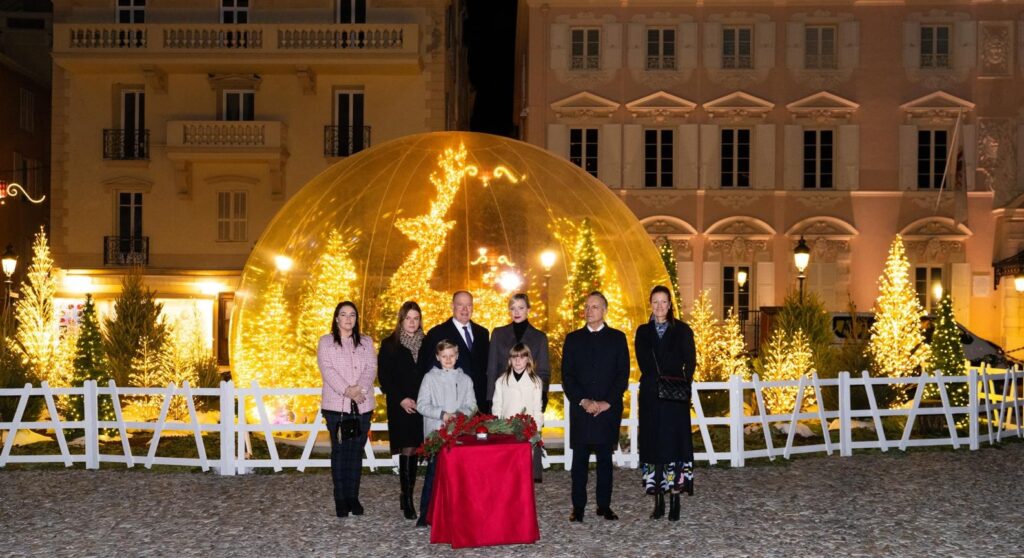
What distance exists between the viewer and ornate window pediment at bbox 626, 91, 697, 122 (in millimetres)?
30922

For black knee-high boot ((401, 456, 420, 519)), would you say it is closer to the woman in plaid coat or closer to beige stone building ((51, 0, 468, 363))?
the woman in plaid coat

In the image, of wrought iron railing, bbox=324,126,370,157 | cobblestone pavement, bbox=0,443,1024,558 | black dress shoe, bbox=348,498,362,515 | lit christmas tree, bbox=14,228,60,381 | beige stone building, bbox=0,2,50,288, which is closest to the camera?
cobblestone pavement, bbox=0,443,1024,558

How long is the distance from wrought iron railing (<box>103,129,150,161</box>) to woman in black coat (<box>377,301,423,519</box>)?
23.9m

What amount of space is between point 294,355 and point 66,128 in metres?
21.0

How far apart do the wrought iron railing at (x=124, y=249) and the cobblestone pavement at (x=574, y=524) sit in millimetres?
19049

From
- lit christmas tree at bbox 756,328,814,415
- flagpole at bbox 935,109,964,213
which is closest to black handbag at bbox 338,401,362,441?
lit christmas tree at bbox 756,328,814,415

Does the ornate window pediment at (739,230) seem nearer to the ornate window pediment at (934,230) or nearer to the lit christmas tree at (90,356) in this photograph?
the ornate window pediment at (934,230)

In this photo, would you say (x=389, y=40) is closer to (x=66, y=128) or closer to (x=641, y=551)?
(x=66, y=128)

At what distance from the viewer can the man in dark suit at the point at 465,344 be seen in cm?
944

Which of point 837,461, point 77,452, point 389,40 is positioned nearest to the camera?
point 837,461

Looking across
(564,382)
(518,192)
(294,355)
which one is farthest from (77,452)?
(564,382)

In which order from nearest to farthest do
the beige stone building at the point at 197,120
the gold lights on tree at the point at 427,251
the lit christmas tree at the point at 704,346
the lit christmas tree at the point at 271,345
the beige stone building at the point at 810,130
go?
the gold lights on tree at the point at 427,251 → the lit christmas tree at the point at 271,345 → the lit christmas tree at the point at 704,346 → the beige stone building at the point at 810,130 → the beige stone building at the point at 197,120

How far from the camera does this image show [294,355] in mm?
13562

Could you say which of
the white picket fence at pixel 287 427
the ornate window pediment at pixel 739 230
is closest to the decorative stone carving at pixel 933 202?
the ornate window pediment at pixel 739 230
